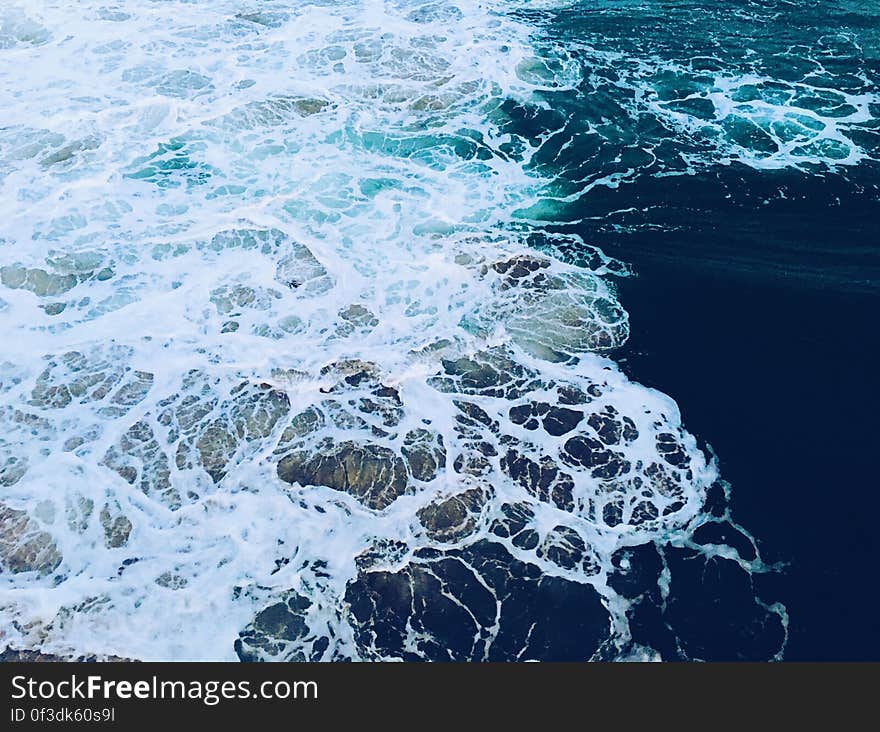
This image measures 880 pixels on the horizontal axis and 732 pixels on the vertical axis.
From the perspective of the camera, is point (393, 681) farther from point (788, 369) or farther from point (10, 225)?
point (10, 225)

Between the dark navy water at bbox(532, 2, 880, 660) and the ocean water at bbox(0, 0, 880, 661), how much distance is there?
102 millimetres

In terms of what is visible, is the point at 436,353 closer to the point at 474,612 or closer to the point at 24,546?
the point at 474,612

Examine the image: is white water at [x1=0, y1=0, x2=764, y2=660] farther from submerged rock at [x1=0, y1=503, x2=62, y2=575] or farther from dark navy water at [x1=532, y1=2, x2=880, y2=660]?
dark navy water at [x1=532, y1=2, x2=880, y2=660]

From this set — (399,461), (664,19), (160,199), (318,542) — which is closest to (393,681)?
(318,542)

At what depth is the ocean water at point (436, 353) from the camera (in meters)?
14.8

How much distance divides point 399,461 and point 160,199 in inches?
555

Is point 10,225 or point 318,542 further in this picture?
point 10,225

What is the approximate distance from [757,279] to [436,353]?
10091 millimetres

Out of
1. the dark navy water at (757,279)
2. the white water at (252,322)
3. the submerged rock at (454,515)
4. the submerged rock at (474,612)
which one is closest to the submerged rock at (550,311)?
the white water at (252,322)

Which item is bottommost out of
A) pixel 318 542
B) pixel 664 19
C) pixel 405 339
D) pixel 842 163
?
pixel 318 542

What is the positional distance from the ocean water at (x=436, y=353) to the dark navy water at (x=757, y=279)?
0.10 metres

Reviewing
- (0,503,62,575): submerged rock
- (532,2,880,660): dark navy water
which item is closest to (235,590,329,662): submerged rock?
(0,503,62,575): submerged rock

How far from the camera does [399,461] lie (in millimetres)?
16969

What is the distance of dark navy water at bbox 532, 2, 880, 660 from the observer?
49.6ft
